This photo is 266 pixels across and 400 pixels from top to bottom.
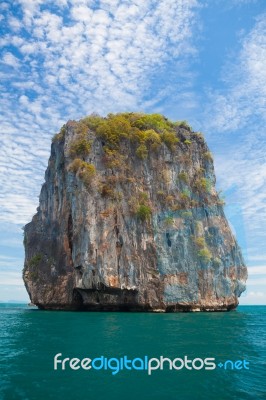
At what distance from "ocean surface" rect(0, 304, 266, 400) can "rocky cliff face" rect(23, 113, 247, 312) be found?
56.9 ft

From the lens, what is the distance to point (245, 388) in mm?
12789

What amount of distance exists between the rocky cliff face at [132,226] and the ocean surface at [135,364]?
56.9ft

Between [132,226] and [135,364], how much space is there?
3021cm

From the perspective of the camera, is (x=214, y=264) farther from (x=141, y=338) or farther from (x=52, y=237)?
(x=141, y=338)

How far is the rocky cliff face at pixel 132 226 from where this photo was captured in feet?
142

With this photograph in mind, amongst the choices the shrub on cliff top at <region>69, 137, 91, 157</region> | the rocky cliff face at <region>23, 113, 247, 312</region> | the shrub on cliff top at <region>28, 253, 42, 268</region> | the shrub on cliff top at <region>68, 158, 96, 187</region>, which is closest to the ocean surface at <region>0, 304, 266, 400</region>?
the rocky cliff face at <region>23, 113, 247, 312</region>

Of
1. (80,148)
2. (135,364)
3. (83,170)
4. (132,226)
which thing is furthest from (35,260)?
(135,364)

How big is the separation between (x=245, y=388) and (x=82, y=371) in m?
6.12

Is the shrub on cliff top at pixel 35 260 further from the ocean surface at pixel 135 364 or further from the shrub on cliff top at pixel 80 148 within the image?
the ocean surface at pixel 135 364

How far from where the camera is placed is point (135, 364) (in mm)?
15352

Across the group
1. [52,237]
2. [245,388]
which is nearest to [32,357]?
[245,388]

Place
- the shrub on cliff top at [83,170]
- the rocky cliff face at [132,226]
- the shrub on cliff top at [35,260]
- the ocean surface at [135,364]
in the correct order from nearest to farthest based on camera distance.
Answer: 1. the ocean surface at [135,364]
2. the rocky cliff face at [132,226]
3. the shrub on cliff top at [83,170]
4. the shrub on cliff top at [35,260]

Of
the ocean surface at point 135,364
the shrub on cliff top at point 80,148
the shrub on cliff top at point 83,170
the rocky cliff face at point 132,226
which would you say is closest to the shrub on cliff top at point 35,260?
the rocky cliff face at point 132,226

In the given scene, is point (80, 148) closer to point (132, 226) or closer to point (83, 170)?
point (83, 170)
